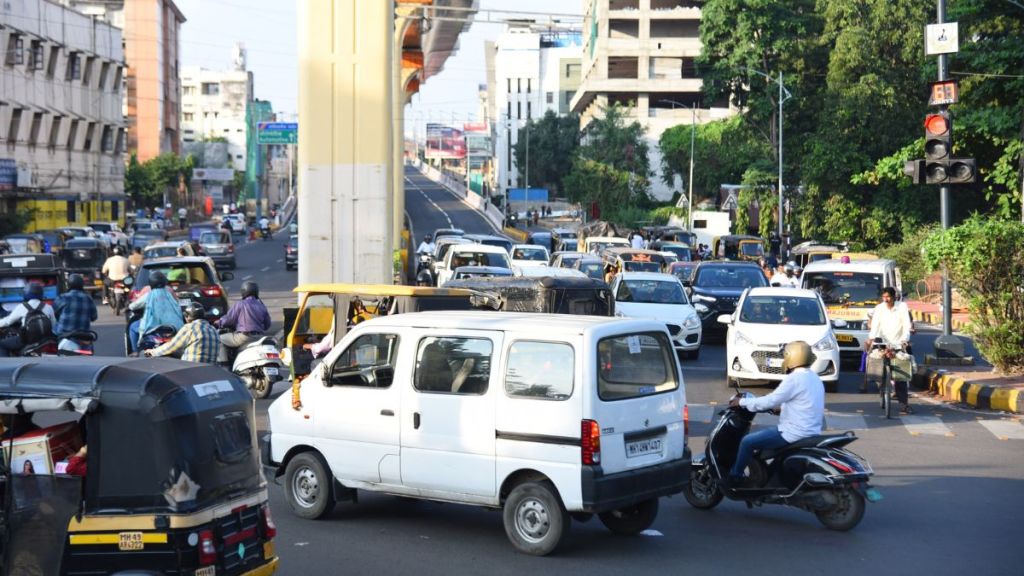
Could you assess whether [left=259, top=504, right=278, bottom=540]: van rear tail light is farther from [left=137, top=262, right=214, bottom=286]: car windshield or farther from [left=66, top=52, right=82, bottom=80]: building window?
[left=66, top=52, right=82, bottom=80]: building window

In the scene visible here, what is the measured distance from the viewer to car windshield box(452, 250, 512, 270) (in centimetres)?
3081

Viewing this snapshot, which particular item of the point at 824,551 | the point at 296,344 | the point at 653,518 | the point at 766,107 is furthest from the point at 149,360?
the point at 766,107

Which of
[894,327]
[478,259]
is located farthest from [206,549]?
[478,259]

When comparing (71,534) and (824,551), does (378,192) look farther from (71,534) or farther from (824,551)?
(71,534)

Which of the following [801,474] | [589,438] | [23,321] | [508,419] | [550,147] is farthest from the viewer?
[550,147]

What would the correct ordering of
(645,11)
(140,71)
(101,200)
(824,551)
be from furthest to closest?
(140,71) → (645,11) → (101,200) → (824,551)

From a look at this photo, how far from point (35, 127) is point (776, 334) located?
59450mm

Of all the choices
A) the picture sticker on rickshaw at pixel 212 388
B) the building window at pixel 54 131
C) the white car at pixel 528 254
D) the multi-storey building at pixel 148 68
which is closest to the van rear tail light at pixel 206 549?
the picture sticker on rickshaw at pixel 212 388

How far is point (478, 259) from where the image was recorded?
3094 cm

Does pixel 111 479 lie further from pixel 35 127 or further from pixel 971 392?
pixel 35 127

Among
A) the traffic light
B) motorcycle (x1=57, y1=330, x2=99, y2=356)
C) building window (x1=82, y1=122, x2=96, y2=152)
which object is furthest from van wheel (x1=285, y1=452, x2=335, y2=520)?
building window (x1=82, y1=122, x2=96, y2=152)

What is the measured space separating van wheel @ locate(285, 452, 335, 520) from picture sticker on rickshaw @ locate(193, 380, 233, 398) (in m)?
2.96

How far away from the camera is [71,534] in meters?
6.62

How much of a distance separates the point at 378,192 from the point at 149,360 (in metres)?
17.6
